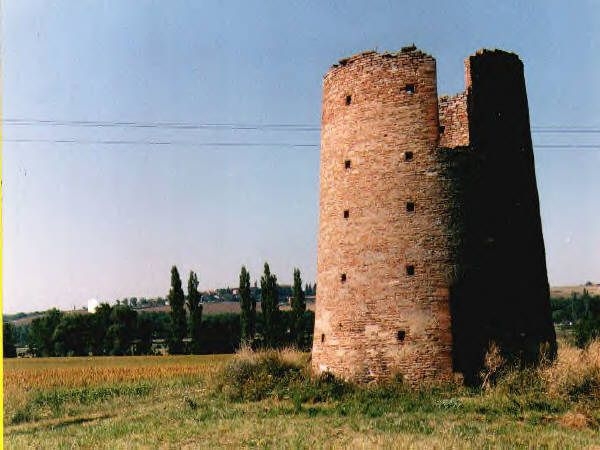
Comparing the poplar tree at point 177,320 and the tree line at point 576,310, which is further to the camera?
the tree line at point 576,310

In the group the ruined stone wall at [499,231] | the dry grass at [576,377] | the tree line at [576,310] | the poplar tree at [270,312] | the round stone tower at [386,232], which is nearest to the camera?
the dry grass at [576,377]

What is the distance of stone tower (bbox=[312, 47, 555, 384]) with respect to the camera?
1656 centimetres

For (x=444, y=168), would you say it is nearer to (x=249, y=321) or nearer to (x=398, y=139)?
(x=398, y=139)

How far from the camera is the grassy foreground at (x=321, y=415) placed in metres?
10.9

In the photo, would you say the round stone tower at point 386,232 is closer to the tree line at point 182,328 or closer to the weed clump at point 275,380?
the weed clump at point 275,380

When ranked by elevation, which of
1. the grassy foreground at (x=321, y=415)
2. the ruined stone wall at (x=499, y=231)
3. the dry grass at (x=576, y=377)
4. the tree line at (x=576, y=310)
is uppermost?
the ruined stone wall at (x=499, y=231)

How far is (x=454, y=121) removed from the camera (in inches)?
707

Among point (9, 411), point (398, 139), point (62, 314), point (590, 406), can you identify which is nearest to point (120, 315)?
point (62, 314)

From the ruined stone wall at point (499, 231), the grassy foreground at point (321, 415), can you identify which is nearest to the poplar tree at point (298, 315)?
the grassy foreground at point (321, 415)

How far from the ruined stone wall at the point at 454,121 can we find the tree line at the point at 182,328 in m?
35.9

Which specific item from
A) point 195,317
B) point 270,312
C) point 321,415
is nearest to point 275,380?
→ point 321,415

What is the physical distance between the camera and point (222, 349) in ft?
209

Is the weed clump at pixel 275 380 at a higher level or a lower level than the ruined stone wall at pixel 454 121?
lower

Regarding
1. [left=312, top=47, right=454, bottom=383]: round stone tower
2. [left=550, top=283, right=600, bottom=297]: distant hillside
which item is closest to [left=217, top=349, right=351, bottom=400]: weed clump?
[left=312, top=47, right=454, bottom=383]: round stone tower
